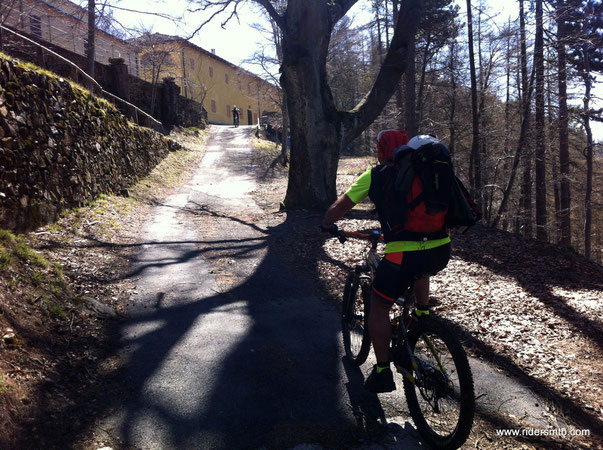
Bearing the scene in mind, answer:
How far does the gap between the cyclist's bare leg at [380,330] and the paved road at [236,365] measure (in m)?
0.50

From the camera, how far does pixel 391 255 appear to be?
2.91m

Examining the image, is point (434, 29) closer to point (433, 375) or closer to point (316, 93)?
point (316, 93)

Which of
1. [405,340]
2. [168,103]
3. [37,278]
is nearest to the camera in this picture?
[405,340]

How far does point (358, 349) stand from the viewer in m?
3.95

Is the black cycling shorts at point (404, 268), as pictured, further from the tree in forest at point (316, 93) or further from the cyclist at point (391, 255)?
the tree in forest at point (316, 93)

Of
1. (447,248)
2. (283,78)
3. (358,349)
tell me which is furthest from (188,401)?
(283,78)

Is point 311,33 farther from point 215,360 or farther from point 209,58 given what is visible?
point 209,58

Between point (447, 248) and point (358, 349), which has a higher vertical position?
point (447, 248)

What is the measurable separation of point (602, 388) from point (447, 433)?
1.92 meters

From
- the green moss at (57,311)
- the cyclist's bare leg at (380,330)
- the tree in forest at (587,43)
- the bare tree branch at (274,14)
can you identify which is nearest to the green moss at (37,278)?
the green moss at (57,311)

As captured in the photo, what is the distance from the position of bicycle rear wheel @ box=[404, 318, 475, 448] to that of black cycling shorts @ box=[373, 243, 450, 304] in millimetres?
304

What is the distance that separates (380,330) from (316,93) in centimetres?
891

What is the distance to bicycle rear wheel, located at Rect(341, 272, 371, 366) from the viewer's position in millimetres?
3834

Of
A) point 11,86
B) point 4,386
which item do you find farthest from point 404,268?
point 11,86
